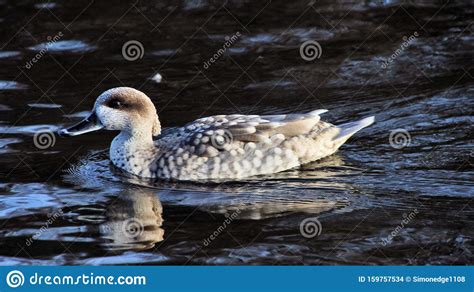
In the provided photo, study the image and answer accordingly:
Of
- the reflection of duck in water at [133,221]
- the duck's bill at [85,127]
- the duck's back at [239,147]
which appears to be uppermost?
the duck's bill at [85,127]

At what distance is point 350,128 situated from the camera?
38.8 feet

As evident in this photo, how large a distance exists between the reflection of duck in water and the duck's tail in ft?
7.31

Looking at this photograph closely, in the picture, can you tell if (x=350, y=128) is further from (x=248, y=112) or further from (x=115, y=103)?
(x=115, y=103)

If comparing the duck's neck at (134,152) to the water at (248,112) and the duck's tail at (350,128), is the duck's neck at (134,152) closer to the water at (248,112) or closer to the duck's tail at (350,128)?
the water at (248,112)

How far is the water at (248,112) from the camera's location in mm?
9523

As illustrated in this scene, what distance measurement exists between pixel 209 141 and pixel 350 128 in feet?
5.27

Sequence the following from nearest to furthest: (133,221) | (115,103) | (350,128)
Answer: (133,221), (115,103), (350,128)

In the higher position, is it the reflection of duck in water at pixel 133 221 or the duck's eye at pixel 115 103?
the duck's eye at pixel 115 103

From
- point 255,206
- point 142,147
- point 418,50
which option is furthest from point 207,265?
point 418,50

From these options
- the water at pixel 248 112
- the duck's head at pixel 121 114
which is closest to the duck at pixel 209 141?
the duck's head at pixel 121 114

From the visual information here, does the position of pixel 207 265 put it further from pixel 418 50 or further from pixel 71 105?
pixel 418 50

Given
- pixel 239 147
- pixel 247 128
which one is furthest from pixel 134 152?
pixel 247 128

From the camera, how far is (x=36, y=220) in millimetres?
10203

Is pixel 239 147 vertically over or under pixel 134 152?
under
